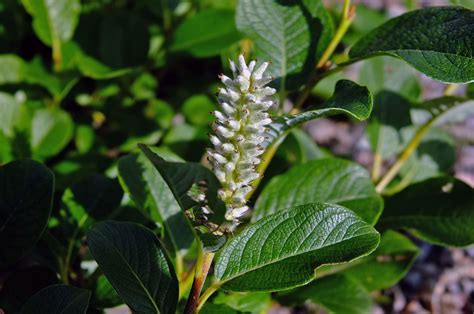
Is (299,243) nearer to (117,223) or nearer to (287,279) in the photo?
(287,279)

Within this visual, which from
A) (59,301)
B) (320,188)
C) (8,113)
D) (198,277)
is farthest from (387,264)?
(8,113)

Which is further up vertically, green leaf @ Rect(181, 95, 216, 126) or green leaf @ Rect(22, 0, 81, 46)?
green leaf @ Rect(22, 0, 81, 46)

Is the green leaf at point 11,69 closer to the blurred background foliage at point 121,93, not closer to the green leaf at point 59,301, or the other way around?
the blurred background foliage at point 121,93

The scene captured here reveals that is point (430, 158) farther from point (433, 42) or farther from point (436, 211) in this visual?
point (433, 42)

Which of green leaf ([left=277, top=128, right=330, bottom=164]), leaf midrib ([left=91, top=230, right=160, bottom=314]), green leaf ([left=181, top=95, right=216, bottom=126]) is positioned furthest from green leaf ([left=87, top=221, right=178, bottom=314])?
green leaf ([left=181, top=95, right=216, bottom=126])

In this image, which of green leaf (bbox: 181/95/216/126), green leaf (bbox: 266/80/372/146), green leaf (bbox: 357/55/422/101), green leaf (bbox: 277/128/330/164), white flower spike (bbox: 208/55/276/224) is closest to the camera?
white flower spike (bbox: 208/55/276/224)

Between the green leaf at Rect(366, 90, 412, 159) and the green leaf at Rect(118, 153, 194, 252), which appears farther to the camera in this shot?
the green leaf at Rect(366, 90, 412, 159)

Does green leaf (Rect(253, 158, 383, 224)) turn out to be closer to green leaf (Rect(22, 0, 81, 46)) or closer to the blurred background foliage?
the blurred background foliage

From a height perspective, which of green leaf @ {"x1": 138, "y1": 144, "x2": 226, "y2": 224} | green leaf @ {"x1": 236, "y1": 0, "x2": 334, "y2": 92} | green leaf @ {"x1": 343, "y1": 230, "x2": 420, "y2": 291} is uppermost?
green leaf @ {"x1": 236, "y1": 0, "x2": 334, "y2": 92}
